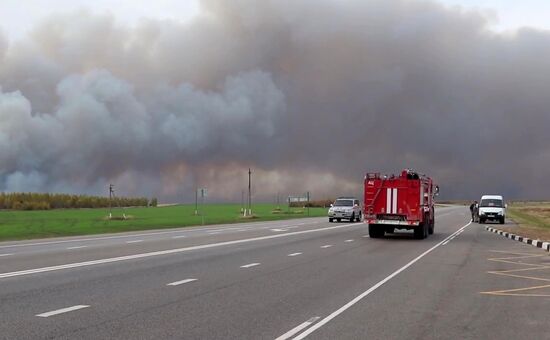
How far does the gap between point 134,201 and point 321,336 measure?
145m

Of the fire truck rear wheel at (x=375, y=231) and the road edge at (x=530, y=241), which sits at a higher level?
the fire truck rear wheel at (x=375, y=231)

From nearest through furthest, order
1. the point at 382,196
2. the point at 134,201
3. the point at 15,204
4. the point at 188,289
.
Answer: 1. the point at 188,289
2. the point at 382,196
3. the point at 15,204
4. the point at 134,201

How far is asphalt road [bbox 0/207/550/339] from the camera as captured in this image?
845 centimetres

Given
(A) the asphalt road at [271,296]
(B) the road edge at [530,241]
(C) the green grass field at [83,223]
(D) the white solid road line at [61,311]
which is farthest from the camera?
(C) the green grass field at [83,223]

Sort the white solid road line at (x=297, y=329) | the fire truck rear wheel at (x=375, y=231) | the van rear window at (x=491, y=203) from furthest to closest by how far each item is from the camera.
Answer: the van rear window at (x=491, y=203) < the fire truck rear wheel at (x=375, y=231) < the white solid road line at (x=297, y=329)

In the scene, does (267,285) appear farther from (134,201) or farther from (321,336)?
(134,201)

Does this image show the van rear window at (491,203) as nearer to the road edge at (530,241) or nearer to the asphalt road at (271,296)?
the road edge at (530,241)

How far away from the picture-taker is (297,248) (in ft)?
76.7

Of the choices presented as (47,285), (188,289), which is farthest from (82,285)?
(188,289)

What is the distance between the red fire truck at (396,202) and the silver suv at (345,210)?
24.9 meters

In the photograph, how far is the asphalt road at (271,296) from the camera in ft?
27.7

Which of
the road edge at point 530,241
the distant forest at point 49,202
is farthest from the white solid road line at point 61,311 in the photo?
the distant forest at point 49,202

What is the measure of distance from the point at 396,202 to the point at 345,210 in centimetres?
2553

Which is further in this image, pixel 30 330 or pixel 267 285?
pixel 267 285
